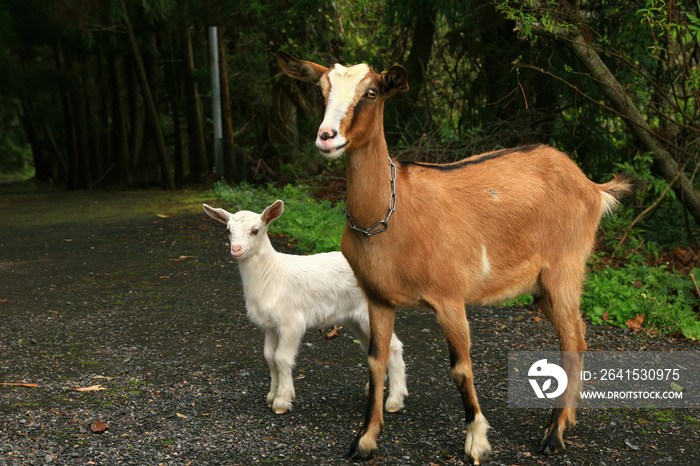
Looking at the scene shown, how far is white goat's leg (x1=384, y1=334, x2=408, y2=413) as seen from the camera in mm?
4602

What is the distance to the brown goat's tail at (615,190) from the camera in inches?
179

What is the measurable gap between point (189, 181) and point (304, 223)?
31.4ft

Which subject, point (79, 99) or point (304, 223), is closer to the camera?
point (304, 223)

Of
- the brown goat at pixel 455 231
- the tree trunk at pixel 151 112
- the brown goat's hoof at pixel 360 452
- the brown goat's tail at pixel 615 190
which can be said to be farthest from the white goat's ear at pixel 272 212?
the tree trunk at pixel 151 112

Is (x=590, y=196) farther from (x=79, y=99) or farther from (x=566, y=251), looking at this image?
(x=79, y=99)

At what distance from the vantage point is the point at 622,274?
7.14 m

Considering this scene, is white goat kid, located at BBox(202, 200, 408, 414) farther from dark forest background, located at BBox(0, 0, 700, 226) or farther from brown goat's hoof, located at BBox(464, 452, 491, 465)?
dark forest background, located at BBox(0, 0, 700, 226)

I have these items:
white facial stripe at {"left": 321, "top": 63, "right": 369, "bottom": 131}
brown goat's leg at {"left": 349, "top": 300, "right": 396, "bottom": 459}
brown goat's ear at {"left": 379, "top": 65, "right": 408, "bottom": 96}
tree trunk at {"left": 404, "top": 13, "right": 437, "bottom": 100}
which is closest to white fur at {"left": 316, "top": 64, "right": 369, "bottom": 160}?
white facial stripe at {"left": 321, "top": 63, "right": 369, "bottom": 131}

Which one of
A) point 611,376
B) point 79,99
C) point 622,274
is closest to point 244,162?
point 79,99

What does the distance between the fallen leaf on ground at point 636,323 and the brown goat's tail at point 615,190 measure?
1.93 metres

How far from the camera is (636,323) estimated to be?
249 inches

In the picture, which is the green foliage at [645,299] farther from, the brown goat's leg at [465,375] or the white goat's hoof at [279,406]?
the white goat's hoof at [279,406]

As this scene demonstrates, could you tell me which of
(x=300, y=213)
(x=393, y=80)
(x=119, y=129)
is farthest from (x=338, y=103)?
(x=119, y=129)

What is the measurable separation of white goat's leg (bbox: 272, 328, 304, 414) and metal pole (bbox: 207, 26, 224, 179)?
11517mm
